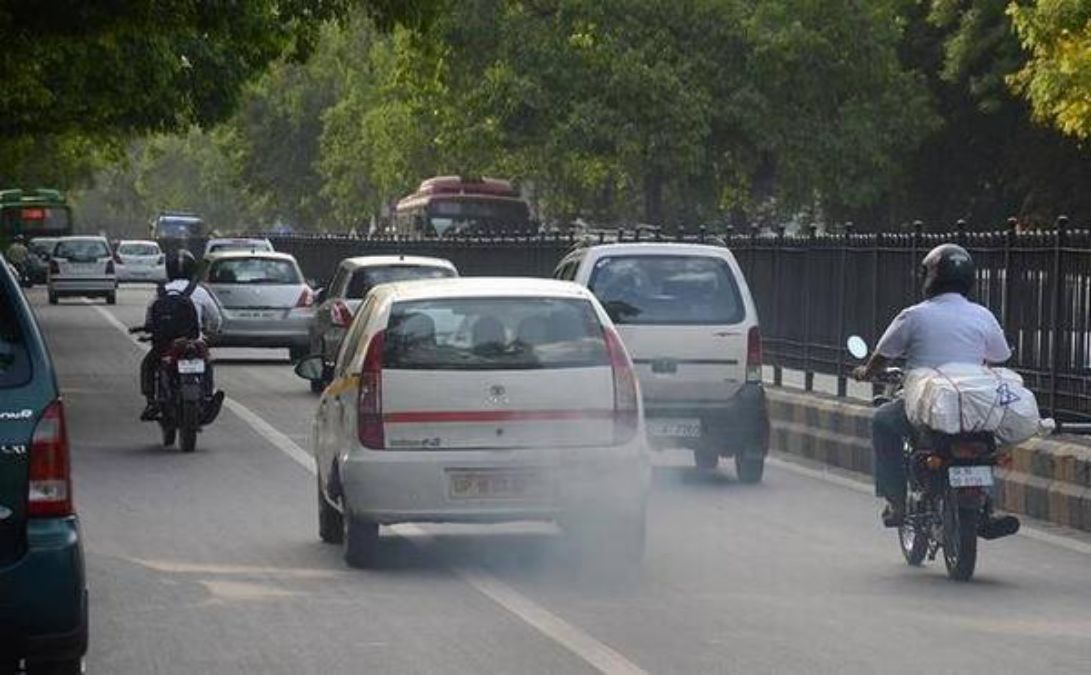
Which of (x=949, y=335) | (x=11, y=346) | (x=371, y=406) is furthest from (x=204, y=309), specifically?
(x=11, y=346)

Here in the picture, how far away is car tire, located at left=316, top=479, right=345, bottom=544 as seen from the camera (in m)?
15.6

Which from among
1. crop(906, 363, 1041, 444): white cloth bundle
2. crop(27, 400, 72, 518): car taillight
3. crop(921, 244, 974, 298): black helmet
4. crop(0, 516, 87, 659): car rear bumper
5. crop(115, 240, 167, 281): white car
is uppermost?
crop(921, 244, 974, 298): black helmet

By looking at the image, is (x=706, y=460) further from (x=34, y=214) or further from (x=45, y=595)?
(x=34, y=214)

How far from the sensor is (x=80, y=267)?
233 feet

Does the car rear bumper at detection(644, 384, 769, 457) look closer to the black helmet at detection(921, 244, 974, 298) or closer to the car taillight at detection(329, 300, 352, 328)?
the black helmet at detection(921, 244, 974, 298)

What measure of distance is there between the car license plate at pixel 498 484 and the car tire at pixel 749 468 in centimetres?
646

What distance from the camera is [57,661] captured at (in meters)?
9.06

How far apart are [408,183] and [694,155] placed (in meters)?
36.3

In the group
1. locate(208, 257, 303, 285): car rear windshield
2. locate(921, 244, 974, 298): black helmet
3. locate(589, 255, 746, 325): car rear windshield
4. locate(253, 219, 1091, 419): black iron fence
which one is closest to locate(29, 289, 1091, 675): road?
locate(589, 255, 746, 325): car rear windshield

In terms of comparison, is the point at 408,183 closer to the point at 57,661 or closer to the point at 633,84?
the point at 633,84

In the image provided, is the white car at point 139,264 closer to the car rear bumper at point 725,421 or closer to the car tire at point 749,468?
the car rear bumper at point 725,421

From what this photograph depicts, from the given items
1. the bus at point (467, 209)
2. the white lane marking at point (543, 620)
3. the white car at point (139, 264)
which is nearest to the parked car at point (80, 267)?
the bus at point (467, 209)

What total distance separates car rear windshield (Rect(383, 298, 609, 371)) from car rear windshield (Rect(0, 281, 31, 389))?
5394 millimetres

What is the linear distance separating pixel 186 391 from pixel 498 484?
932 centimetres
